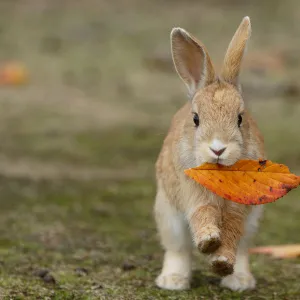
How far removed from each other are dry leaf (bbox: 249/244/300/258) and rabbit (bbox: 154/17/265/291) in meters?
0.87

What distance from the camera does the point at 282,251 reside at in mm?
5559

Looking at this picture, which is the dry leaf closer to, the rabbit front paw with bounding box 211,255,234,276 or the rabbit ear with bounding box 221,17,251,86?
the rabbit ear with bounding box 221,17,251,86

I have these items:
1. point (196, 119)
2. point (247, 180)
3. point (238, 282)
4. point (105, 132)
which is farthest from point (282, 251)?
point (105, 132)

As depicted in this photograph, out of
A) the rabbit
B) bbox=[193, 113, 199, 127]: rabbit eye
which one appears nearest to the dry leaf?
the rabbit

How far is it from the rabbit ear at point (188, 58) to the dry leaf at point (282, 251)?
1510 millimetres

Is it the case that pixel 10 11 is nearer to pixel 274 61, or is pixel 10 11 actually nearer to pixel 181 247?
pixel 274 61

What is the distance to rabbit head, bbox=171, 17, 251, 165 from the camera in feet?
13.1

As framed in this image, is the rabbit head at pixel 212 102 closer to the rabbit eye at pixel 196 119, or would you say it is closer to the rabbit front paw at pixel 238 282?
the rabbit eye at pixel 196 119

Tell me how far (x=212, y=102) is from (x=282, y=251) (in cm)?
172

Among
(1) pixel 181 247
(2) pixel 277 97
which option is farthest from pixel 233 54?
(2) pixel 277 97

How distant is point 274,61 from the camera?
1265 centimetres

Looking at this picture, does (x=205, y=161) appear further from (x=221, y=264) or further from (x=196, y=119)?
(x=221, y=264)

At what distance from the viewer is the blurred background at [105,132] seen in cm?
498

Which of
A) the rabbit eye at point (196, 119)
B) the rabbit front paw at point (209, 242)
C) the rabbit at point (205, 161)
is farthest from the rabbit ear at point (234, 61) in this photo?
the rabbit front paw at point (209, 242)
